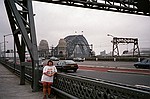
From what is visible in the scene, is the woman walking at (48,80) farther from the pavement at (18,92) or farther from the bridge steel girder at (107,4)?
the bridge steel girder at (107,4)

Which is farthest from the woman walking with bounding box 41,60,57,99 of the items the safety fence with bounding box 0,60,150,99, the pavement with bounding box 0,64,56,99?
the pavement with bounding box 0,64,56,99

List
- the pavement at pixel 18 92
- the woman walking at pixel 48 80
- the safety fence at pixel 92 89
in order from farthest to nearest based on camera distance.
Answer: the pavement at pixel 18 92 < the woman walking at pixel 48 80 < the safety fence at pixel 92 89

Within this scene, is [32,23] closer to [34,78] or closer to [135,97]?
[34,78]

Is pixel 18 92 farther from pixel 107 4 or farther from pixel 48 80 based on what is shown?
pixel 107 4

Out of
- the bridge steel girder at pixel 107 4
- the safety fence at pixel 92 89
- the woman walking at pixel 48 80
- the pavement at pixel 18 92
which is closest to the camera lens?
the safety fence at pixel 92 89

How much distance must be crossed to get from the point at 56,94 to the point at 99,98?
3.60 metres

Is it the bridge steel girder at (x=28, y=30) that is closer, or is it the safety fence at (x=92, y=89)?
the safety fence at (x=92, y=89)

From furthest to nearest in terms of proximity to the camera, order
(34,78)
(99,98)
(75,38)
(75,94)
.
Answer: (75,38) → (34,78) → (75,94) → (99,98)

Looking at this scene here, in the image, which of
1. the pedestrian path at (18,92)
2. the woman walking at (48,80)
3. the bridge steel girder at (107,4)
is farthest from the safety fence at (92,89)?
the bridge steel girder at (107,4)

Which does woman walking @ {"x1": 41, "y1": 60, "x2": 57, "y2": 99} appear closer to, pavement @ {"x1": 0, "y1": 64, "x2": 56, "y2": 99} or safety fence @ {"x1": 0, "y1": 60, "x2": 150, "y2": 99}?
safety fence @ {"x1": 0, "y1": 60, "x2": 150, "y2": 99}

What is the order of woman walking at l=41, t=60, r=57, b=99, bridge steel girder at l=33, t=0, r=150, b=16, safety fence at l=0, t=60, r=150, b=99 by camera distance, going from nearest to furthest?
safety fence at l=0, t=60, r=150, b=99 < woman walking at l=41, t=60, r=57, b=99 < bridge steel girder at l=33, t=0, r=150, b=16

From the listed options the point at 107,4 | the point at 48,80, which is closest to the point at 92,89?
the point at 48,80

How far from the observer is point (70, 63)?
2788 cm

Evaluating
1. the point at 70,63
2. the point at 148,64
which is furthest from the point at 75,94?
the point at 148,64
